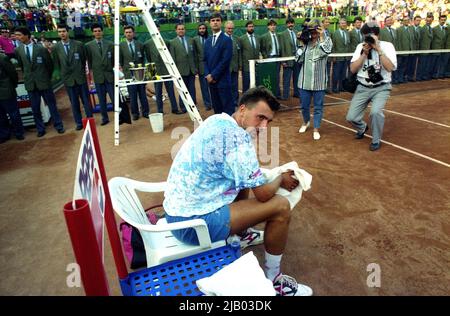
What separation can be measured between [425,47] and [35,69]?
12134mm

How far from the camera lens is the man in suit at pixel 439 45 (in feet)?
36.0

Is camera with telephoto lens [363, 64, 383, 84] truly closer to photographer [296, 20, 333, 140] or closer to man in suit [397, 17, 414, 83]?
photographer [296, 20, 333, 140]

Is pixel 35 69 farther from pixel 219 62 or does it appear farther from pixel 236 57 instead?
pixel 236 57

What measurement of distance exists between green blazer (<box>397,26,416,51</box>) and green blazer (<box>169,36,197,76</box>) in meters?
7.47

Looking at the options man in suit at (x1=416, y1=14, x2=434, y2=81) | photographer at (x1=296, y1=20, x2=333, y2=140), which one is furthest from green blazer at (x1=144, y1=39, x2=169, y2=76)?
man in suit at (x1=416, y1=14, x2=434, y2=81)

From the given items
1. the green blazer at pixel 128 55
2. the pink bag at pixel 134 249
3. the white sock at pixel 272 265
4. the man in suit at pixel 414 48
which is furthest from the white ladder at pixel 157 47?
the man in suit at pixel 414 48

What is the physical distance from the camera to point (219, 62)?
6270 millimetres

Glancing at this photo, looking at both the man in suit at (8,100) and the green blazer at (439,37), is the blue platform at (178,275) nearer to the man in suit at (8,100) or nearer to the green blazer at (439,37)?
the man in suit at (8,100)

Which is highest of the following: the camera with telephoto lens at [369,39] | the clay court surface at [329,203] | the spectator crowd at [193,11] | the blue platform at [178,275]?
the spectator crowd at [193,11]

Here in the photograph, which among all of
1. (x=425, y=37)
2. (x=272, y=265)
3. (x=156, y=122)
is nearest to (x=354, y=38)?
(x=425, y=37)

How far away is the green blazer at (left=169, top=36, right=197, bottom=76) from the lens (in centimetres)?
806

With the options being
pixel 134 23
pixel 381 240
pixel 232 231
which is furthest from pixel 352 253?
pixel 134 23

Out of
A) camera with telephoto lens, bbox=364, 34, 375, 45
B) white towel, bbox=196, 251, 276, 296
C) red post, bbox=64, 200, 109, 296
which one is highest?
camera with telephoto lens, bbox=364, 34, 375, 45

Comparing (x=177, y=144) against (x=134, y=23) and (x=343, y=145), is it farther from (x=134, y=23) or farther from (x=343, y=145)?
(x=134, y=23)
